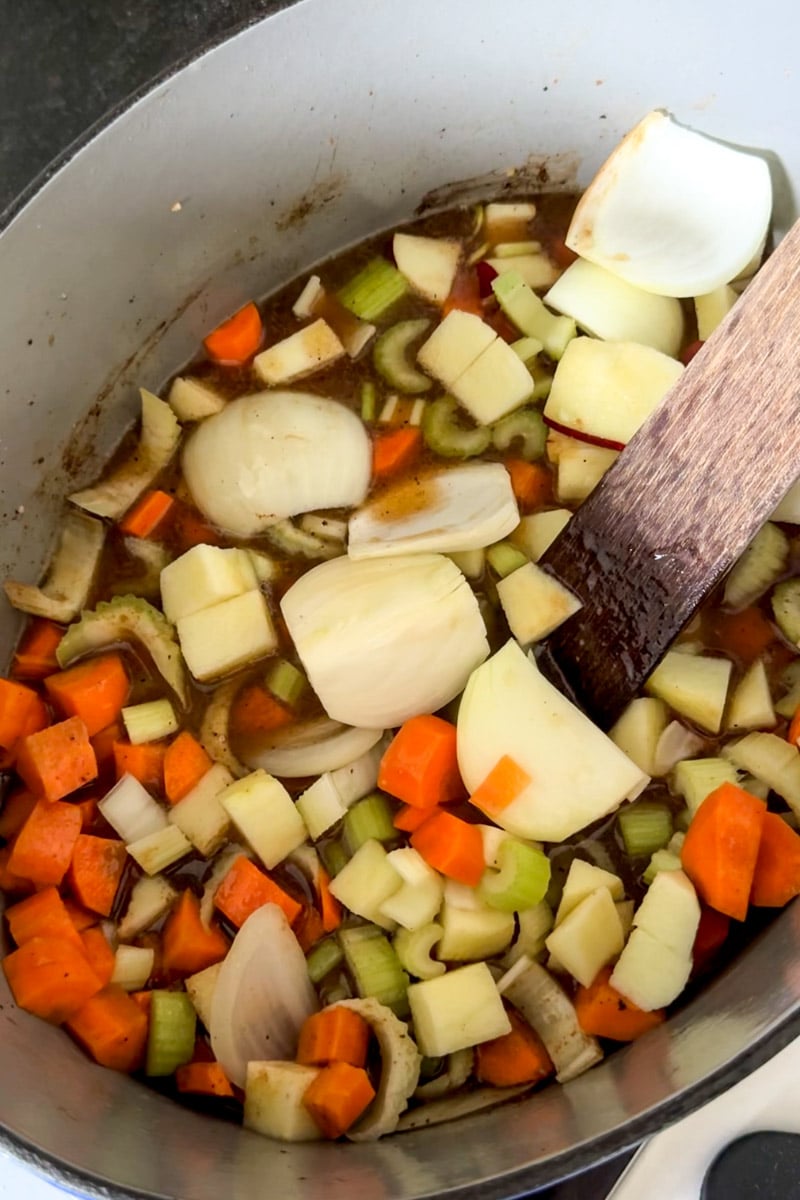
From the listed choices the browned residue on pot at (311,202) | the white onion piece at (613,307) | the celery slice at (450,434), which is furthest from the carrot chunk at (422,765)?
the browned residue on pot at (311,202)

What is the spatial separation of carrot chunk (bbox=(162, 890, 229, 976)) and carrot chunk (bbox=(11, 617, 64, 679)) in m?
0.43

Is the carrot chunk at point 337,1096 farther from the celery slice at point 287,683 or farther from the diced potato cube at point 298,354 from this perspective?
the diced potato cube at point 298,354

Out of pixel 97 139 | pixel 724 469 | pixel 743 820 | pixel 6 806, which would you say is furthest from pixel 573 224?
pixel 6 806

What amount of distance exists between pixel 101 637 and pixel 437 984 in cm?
75

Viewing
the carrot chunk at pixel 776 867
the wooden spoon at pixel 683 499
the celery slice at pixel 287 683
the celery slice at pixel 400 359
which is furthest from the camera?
the celery slice at pixel 400 359

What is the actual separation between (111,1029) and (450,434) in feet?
3.45

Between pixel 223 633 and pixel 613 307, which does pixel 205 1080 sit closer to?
pixel 223 633

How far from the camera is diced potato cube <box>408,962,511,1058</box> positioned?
1.52 meters

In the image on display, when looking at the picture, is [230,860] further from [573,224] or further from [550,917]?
[573,224]

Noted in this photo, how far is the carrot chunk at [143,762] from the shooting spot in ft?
5.60

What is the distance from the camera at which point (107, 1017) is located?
1521 mm

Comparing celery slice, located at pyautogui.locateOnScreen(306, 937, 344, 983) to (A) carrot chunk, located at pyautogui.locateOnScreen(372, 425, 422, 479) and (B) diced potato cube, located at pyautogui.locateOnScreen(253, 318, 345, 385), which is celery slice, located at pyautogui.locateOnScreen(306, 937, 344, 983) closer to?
(A) carrot chunk, located at pyautogui.locateOnScreen(372, 425, 422, 479)

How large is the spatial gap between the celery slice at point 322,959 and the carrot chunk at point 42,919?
337 millimetres

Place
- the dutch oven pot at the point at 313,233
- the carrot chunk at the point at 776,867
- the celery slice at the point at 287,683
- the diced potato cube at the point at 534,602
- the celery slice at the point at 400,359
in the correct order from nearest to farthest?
the dutch oven pot at the point at 313,233 → the carrot chunk at the point at 776,867 → the diced potato cube at the point at 534,602 → the celery slice at the point at 287,683 → the celery slice at the point at 400,359
